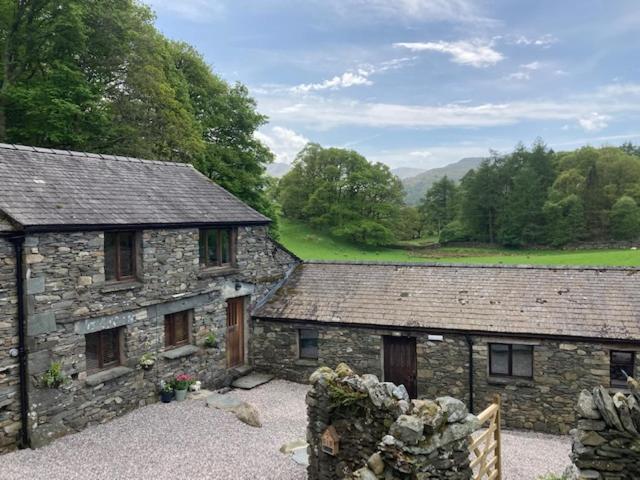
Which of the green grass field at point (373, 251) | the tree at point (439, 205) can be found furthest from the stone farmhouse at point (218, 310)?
the tree at point (439, 205)

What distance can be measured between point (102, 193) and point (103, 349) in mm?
4021

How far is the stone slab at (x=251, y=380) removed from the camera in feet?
48.6

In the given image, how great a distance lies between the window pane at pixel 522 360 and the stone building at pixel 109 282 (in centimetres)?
829

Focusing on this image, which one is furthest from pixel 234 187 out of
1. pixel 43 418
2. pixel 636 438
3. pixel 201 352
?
pixel 636 438

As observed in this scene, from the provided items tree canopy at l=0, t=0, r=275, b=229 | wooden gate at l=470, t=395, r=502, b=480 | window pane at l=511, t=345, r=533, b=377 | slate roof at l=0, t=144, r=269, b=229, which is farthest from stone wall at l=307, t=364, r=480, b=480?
tree canopy at l=0, t=0, r=275, b=229

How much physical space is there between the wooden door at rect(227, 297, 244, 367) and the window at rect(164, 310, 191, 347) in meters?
1.78

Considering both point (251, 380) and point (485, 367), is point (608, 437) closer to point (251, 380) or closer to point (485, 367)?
point (485, 367)

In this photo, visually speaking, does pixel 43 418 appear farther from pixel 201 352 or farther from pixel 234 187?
pixel 234 187

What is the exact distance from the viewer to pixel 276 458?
976 centimetres

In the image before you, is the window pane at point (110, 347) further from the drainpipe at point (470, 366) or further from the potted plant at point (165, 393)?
the drainpipe at point (470, 366)

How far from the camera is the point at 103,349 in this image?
12.0 metres

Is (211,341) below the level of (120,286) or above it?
below

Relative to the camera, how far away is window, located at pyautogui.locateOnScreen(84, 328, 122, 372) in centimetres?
1180

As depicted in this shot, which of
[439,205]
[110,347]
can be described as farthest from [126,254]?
[439,205]
